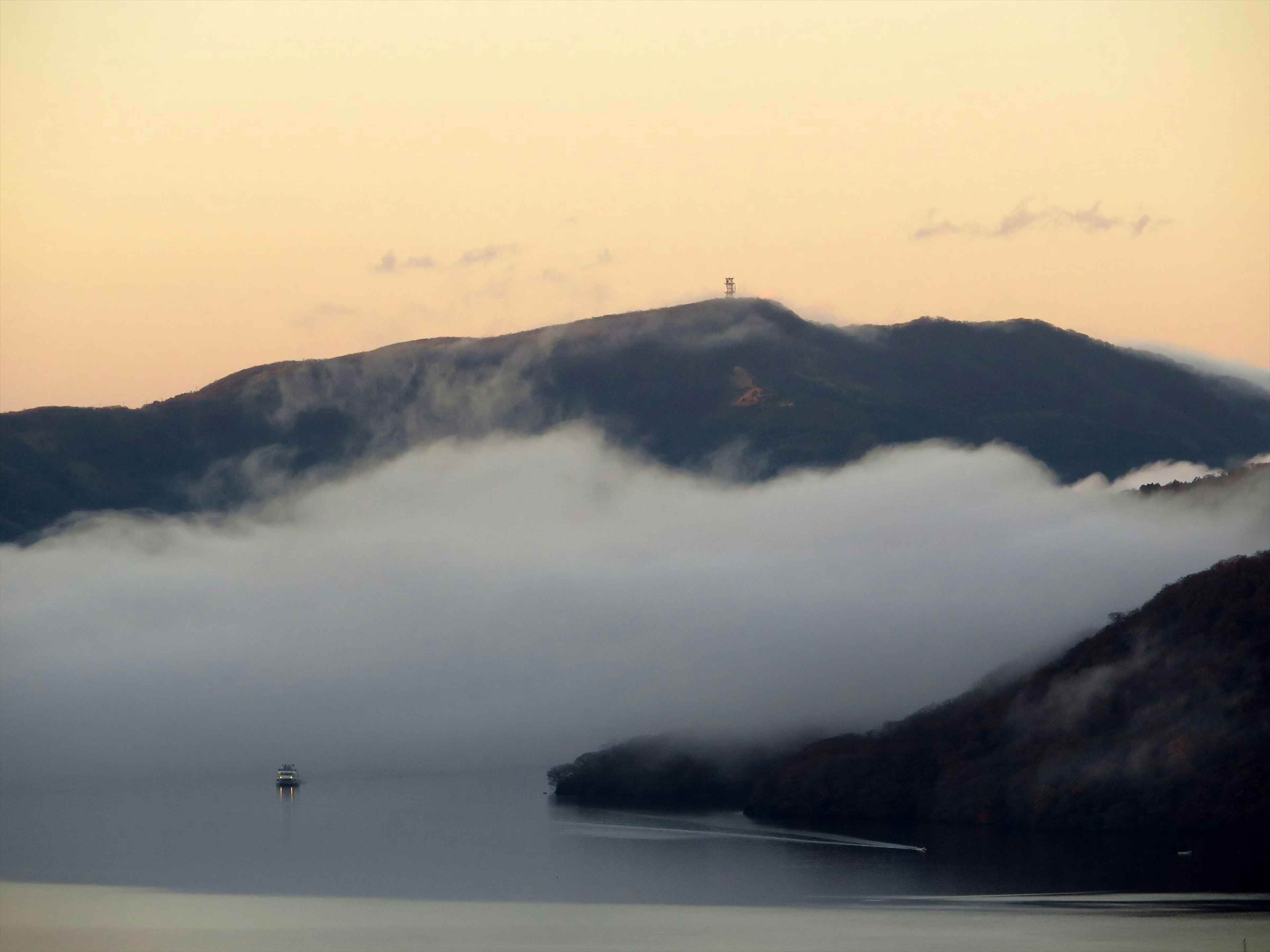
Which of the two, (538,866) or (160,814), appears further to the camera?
(160,814)

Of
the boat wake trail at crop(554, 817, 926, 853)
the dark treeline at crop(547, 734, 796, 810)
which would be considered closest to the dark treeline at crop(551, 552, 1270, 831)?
the dark treeline at crop(547, 734, 796, 810)

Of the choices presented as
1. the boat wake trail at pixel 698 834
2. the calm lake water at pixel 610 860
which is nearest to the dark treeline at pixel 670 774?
the calm lake water at pixel 610 860

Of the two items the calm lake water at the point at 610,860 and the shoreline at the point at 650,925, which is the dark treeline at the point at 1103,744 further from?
the shoreline at the point at 650,925

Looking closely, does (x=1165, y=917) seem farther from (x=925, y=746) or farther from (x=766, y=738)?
(x=766, y=738)

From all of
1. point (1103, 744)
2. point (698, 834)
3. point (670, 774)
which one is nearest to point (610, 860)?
point (698, 834)

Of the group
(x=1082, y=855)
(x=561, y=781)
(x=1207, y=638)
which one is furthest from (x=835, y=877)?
(x=561, y=781)

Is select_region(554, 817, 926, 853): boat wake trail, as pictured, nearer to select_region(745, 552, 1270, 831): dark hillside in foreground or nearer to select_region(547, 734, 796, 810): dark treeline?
select_region(745, 552, 1270, 831): dark hillside in foreground

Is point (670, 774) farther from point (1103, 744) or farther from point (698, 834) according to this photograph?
point (1103, 744)
